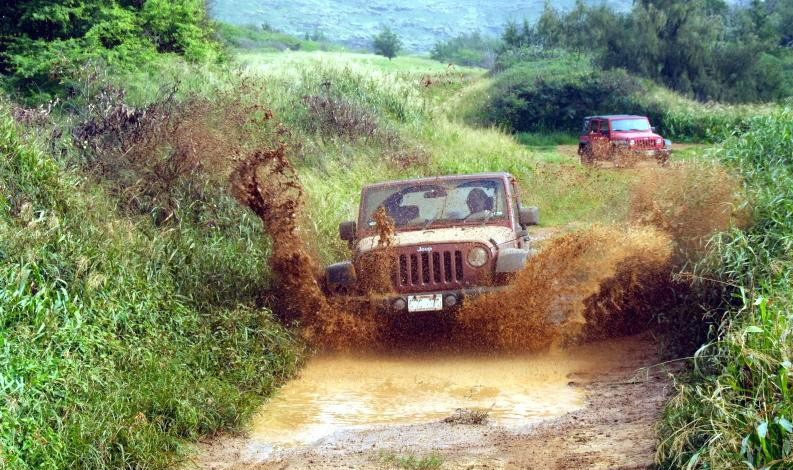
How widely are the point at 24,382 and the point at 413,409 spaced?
293 centimetres

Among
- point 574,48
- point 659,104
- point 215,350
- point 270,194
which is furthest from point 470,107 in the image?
point 215,350

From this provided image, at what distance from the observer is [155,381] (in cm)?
743

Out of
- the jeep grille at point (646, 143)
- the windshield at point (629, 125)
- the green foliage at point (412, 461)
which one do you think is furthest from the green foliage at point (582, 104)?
the green foliage at point (412, 461)

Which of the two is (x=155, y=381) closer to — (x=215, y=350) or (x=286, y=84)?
(x=215, y=350)

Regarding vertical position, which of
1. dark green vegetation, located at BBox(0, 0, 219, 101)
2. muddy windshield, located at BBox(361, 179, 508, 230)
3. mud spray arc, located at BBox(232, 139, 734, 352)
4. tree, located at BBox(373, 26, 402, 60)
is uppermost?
dark green vegetation, located at BBox(0, 0, 219, 101)

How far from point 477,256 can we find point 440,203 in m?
1.08

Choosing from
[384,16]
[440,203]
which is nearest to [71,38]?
[440,203]

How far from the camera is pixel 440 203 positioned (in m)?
10.2

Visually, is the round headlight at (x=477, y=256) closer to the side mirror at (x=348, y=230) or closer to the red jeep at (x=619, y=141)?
the side mirror at (x=348, y=230)

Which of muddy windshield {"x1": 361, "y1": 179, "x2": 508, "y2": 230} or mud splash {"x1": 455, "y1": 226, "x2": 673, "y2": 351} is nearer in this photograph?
mud splash {"x1": 455, "y1": 226, "x2": 673, "y2": 351}

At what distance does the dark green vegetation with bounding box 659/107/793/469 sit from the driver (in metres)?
2.30

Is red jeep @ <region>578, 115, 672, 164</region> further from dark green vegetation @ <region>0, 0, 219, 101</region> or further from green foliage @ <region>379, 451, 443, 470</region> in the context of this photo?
green foliage @ <region>379, 451, 443, 470</region>

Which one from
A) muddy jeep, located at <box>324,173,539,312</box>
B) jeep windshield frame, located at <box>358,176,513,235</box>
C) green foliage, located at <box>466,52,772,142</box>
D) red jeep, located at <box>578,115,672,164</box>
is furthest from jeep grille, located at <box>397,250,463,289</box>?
green foliage, located at <box>466,52,772,142</box>

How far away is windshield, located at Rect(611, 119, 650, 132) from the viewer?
1110 inches
